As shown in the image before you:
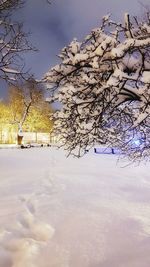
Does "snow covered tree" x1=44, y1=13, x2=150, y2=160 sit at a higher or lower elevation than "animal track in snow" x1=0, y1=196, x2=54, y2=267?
higher

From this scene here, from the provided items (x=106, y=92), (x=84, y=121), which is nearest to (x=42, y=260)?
(x=84, y=121)

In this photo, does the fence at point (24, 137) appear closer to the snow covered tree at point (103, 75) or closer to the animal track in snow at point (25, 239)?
the animal track in snow at point (25, 239)

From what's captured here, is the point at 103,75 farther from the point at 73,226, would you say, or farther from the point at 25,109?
the point at 25,109

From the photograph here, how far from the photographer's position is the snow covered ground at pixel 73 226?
628cm

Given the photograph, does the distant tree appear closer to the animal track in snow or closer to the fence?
the fence

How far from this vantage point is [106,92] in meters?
4.89

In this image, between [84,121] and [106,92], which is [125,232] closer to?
[84,121]

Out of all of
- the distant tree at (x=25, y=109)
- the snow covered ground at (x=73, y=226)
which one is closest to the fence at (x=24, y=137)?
the distant tree at (x=25, y=109)

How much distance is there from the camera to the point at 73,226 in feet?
27.7

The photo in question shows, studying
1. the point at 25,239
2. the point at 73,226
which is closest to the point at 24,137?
the point at 73,226

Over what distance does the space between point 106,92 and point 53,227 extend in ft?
14.2

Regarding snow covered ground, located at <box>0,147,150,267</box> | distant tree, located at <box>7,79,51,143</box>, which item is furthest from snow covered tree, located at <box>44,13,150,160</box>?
distant tree, located at <box>7,79,51,143</box>

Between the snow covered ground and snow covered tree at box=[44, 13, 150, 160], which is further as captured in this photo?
the snow covered ground

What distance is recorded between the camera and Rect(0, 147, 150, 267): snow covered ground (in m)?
6.28
